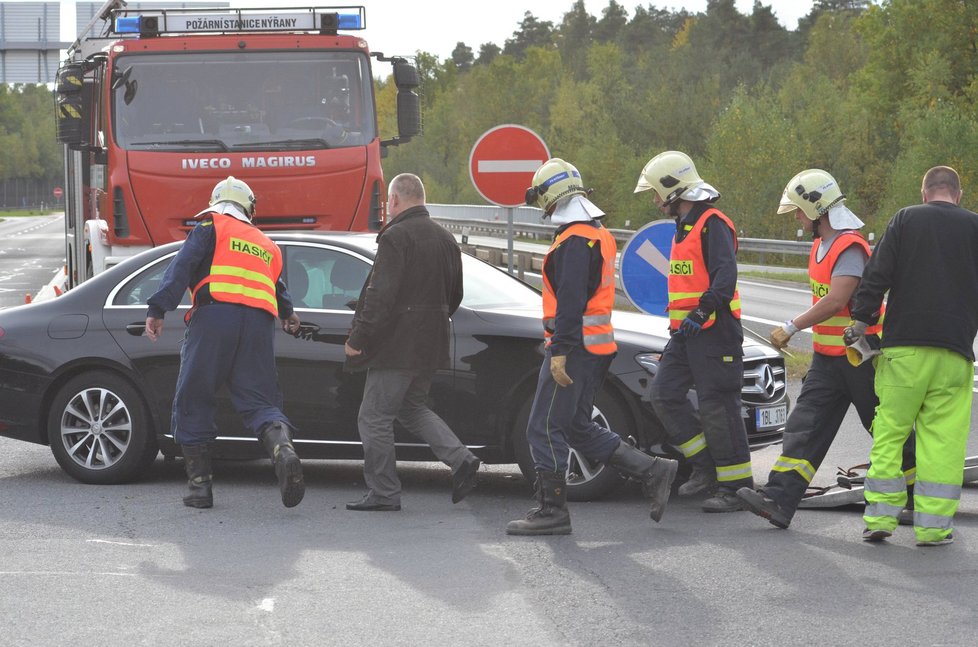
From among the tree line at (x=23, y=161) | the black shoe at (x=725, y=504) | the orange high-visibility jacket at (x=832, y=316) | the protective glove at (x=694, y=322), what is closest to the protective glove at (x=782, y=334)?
the orange high-visibility jacket at (x=832, y=316)

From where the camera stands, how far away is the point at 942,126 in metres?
40.5

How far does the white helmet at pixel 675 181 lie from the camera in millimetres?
7410

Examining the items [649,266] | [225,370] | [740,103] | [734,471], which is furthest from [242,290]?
[740,103]

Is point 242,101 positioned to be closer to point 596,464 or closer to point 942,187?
point 596,464

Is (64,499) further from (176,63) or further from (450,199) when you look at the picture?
(450,199)

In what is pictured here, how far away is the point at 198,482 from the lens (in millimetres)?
7629

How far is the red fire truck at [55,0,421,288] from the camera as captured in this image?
40.9ft

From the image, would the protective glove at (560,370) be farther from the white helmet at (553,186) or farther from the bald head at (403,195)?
the bald head at (403,195)

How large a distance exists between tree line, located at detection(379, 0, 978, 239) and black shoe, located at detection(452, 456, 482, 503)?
814 inches

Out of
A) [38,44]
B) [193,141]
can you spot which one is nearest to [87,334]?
[193,141]

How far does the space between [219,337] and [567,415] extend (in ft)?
6.20

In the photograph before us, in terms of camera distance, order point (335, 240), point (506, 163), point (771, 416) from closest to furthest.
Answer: point (771, 416) → point (335, 240) → point (506, 163)

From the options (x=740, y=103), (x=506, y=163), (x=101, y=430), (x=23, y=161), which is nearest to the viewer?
(x=101, y=430)

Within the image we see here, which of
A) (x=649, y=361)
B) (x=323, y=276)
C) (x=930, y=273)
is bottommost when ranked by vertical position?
(x=649, y=361)
